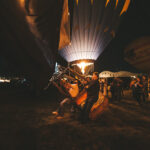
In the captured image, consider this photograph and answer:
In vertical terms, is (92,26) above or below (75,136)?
above

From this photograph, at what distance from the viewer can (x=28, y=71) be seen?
7.06ft

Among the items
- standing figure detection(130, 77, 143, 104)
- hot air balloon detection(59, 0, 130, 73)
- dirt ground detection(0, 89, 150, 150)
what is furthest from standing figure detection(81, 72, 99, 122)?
hot air balloon detection(59, 0, 130, 73)

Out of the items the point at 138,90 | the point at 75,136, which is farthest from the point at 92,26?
the point at 75,136

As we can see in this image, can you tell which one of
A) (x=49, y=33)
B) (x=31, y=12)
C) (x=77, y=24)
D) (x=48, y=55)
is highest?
(x=77, y=24)

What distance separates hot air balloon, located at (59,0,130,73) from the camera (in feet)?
21.7

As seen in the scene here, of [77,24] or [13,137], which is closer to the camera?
[13,137]

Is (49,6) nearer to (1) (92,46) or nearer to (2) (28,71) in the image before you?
(2) (28,71)

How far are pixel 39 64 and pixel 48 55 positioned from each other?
29cm

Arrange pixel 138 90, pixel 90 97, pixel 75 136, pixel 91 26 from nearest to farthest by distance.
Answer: pixel 75 136, pixel 90 97, pixel 138 90, pixel 91 26

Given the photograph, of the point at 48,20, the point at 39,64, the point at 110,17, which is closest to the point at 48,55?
the point at 39,64

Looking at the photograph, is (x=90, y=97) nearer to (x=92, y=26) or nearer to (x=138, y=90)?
(x=138, y=90)

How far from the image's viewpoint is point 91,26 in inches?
273

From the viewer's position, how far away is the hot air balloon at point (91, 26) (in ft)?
21.7

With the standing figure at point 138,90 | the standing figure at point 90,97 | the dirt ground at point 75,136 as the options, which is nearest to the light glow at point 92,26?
the standing figure at point 138,90
